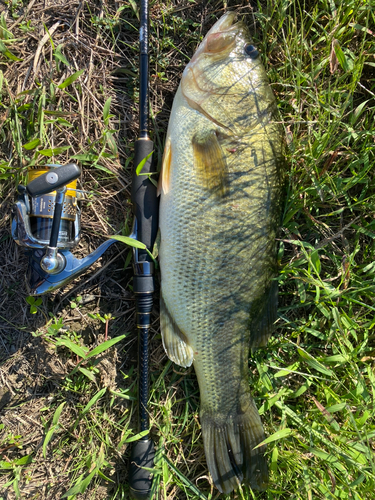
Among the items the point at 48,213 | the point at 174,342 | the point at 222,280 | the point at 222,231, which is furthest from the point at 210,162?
the point at 174,342

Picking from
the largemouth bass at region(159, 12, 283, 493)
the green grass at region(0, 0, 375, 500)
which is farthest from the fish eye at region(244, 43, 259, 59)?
the green grass at region(0, 0, 375, 500)

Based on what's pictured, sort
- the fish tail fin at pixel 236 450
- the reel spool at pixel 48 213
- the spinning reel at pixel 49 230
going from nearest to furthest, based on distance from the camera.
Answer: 1. the spinning reel at pixel 49 230
2. the reel spool at pixel 48 213
3. the fish tail fin at pixel 236 450

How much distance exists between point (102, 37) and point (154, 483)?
10.6 feet

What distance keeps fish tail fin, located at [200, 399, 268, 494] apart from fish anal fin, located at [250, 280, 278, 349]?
44cm

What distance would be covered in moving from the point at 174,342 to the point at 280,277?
863 millimetres

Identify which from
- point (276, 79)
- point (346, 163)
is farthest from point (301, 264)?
point (276, 79)

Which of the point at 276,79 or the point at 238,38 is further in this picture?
the point at 276,79

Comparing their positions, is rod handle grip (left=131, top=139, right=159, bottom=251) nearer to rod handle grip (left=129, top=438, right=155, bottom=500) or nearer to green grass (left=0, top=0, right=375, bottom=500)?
green grass (left=0, top=0, right=375, bottom=500)

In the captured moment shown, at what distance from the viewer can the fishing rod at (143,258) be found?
2.26 m

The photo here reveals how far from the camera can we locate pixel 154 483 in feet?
7.61

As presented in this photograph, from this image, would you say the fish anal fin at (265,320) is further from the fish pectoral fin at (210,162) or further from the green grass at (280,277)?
the fish pectoral fin at (210,162)

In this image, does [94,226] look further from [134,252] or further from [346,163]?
[346,163]

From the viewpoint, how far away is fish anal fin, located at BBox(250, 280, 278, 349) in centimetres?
231

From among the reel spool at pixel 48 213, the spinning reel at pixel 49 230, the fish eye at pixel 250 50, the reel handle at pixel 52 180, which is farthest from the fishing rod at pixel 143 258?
the fish eye at pixel 250 50
